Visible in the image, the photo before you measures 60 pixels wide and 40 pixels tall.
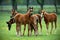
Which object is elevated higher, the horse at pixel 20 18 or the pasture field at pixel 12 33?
the horse at pixel 20 18

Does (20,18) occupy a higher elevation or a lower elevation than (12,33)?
higher

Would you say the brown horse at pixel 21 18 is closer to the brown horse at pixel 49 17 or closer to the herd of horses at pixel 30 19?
the herd of horses at pixel 30 19

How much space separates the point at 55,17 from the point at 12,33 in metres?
0.36

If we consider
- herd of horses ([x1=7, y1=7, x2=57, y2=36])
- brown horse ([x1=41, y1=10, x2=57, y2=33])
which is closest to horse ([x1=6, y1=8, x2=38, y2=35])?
herd of horses ([x1=7, y1=7, x2=57, y2=36])

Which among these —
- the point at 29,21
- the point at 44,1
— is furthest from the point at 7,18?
the point at 44,1

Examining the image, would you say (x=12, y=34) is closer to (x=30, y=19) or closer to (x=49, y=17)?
(x=30, y=19)

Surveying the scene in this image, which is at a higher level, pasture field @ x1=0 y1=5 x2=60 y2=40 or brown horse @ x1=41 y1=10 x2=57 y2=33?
brown horse @ x1=41 y1=10 x2=57 y2=33

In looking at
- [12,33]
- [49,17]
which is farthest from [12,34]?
[49,17]

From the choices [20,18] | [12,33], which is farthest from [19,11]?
[12,33]

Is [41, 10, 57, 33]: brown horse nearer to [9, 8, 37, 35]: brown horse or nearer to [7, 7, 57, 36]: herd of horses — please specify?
[7, 7, 57, 36]: herd of horses

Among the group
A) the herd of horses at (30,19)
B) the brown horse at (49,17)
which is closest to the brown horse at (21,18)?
the herd of horses at (30,19)

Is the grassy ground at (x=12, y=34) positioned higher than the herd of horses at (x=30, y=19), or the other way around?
the herd of horses at (x=30, y=19)

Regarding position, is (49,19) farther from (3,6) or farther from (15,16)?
(3,6)

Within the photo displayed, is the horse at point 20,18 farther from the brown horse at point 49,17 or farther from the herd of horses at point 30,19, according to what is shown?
the brown horse at point 49,17
